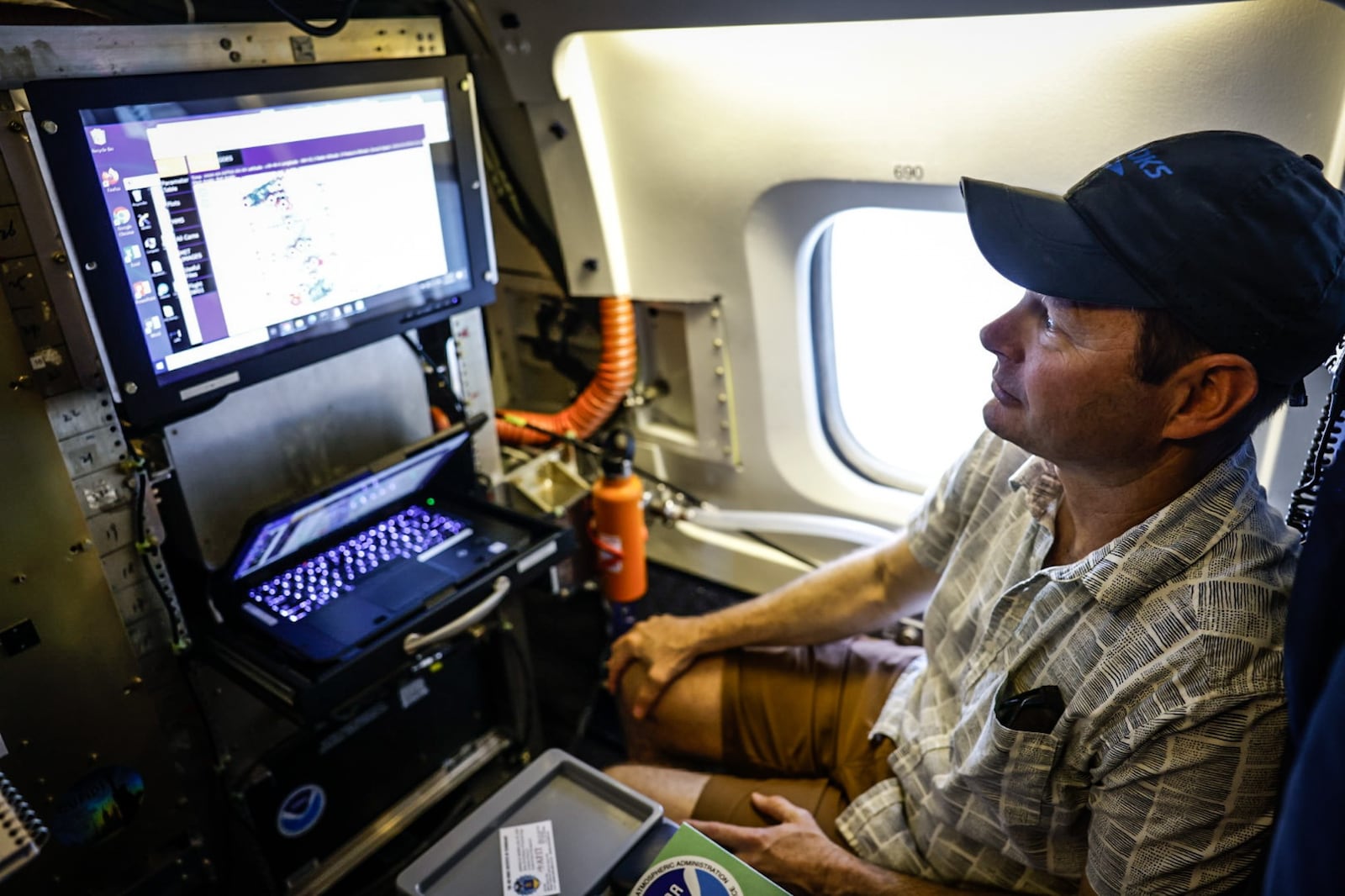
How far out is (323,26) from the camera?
70.6 inches

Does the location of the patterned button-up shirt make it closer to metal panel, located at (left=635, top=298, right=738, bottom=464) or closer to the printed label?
the printed label

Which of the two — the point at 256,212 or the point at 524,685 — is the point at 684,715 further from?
the point at 256,212

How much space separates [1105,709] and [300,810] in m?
1.65

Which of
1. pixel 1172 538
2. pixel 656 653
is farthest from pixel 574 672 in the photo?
pixel 1172 538

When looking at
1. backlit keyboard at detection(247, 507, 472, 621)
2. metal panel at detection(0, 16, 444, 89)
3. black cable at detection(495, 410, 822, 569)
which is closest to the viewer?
metal panel at detection(0, 16, 444, 89)

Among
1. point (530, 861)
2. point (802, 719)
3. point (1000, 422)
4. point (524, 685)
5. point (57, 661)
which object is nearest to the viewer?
point (530, 861)

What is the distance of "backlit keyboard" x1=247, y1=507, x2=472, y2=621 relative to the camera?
5.97ft

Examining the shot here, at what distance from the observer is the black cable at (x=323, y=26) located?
5.60 ft

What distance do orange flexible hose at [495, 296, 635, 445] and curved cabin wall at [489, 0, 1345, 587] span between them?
10 cm

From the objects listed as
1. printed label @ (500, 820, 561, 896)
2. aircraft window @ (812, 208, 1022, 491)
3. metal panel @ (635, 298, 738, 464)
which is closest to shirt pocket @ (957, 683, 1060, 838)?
printed label @ (500, 820, 561, 896)

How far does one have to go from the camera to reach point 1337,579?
3.40ft

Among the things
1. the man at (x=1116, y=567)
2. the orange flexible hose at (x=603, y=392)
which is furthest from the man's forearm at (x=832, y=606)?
the orange flexible hose at (x=603, y=392)

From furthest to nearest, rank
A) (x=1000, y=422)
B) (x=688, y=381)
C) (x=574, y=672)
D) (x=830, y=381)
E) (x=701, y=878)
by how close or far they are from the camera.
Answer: (x=688, y=381)
(x=574, y=672)
(x=830, y=381)
(x=1000, y=422)
(x=701, y=878)

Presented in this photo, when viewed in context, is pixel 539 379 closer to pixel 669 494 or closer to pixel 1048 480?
pixel 669 494
